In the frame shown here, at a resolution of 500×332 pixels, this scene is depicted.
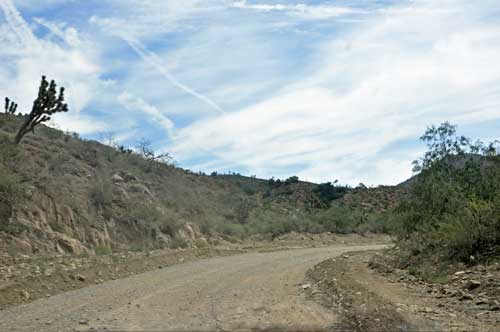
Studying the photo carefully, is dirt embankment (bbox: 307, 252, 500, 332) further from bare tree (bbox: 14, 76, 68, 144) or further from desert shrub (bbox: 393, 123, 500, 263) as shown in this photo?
bare tree (bbox: 14, 76, 68, 144)

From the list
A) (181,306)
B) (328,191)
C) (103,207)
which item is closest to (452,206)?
(181,306)

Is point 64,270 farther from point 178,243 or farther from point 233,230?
point 233,230

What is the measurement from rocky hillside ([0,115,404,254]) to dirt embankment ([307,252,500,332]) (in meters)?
11.3

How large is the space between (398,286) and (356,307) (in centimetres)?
432

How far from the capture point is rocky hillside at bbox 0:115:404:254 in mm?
21297

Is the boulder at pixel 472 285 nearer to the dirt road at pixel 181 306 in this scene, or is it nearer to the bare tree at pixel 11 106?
the dirt road at pixel 181 306

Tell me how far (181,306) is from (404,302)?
14.5ft

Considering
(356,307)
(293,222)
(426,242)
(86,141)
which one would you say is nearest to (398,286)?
(356,307)

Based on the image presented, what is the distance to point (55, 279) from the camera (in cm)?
1470

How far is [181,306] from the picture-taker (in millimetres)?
10867

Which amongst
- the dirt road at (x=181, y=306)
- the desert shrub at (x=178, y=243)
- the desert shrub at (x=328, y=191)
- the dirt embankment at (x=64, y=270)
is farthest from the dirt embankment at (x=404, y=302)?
the desert shrub at (x=328, y=191)

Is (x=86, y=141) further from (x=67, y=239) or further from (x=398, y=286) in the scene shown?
(x=398, y=286)

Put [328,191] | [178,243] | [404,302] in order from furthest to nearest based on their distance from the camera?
[328,191] → [178,243] → [404,302]

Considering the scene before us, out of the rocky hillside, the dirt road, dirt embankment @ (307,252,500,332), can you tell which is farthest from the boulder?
the rocky hillside
